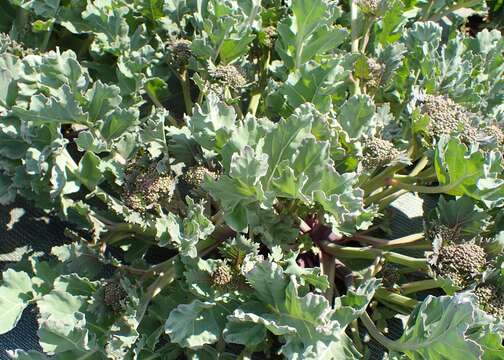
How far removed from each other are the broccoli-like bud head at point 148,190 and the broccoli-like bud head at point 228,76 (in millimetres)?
344

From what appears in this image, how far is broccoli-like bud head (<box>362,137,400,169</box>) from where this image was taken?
1.55 metres

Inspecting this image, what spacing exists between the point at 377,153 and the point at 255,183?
381 mm

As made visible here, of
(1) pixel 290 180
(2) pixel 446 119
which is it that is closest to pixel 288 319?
(1) pixel 290 180

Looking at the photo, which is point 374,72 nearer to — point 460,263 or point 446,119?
point 446,119

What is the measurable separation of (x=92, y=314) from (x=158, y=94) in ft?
2.37

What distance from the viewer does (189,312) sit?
1373 millimetres

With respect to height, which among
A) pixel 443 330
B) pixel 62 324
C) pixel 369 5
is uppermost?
pixel 369 5

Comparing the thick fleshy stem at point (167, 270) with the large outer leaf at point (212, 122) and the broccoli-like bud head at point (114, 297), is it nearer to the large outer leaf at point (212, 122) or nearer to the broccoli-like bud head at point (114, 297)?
the broccoli-like bud head at point (114, 297)

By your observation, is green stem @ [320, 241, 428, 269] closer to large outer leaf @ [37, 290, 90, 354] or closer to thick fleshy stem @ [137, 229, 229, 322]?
thick fleshy stem @ [137, 229, 229, 322]

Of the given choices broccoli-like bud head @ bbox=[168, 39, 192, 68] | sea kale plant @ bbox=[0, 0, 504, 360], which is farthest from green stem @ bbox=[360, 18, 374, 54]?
broccoli-like bud head @ bbox=[168, 39, 192, 68]

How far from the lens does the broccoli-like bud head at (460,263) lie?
4.62 ft

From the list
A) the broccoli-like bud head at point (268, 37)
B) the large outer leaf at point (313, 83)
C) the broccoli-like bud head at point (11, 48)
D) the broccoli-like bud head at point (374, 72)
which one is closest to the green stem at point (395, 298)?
the large outer leaf at point (313, 83)

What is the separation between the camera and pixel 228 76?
68.3 inches

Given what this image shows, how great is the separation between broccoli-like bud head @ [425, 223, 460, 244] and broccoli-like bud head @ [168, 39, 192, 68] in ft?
2.79
